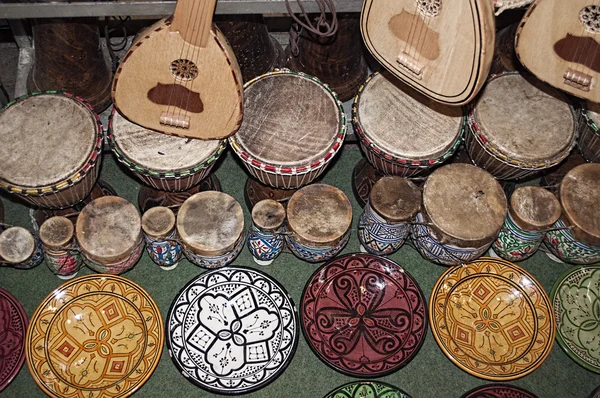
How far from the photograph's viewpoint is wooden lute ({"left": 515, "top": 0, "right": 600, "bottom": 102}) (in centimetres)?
264

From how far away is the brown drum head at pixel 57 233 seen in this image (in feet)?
9.25

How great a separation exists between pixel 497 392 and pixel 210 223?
5.47 feet

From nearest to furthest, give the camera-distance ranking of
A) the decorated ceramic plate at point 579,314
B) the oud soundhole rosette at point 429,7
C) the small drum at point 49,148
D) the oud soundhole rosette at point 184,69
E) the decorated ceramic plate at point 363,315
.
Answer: the oud soundhole rosette at point 429,7 → the oud soundhole rosette at point 184,69 → the small drum at point 49,148 → the decorated ceramic plate at point 363,315 → the decorated ceramic plate at point 579,314

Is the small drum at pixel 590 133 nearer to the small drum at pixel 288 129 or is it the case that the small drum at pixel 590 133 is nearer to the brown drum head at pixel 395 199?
the brown drum head at pixel 395 199

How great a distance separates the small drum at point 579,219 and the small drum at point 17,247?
2.68 metres

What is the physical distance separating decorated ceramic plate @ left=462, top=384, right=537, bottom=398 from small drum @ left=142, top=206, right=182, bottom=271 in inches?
65.8

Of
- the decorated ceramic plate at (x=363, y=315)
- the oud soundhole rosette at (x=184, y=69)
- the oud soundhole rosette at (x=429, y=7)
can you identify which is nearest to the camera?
the oud soundhole rosette at (x=429, y=7)

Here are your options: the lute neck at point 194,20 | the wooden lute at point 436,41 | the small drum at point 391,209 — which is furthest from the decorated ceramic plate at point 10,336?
the wooden lute at point 436,41

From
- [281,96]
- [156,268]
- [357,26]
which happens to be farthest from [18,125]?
[357,26]

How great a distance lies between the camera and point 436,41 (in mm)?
2461

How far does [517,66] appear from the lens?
3.49 meters

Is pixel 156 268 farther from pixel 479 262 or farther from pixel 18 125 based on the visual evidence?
pixel 479 262

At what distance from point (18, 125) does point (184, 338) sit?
1.33m

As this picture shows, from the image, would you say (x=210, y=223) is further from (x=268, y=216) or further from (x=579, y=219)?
(x=579, y=219)
